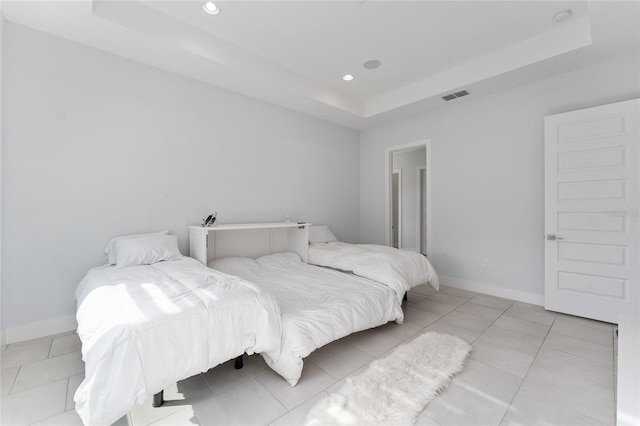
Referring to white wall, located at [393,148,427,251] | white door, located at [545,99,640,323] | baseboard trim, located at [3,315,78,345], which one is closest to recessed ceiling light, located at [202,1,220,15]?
baseboard trim, located at [3,315,78,345]

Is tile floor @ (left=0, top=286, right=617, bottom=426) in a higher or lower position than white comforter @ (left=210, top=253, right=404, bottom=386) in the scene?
lower

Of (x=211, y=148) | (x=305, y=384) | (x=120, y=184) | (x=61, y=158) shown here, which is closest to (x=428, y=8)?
(x=211, y=148)

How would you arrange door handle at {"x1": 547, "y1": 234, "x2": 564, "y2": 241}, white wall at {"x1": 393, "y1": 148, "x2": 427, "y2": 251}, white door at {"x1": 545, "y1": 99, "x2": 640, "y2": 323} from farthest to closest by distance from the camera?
1. white wall at {"x1": 393, "y1": 148, "x2": 427, "y2": 251}
2. door handle at {"x1": 547, "y1": 234, "x2": 564, "y2": 241}
3. white door at {"x1": 545, "y1": 99, "x2": 640, "y2": 323}

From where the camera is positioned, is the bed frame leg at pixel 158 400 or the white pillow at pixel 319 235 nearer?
the bed frame leg at pixel 158 400

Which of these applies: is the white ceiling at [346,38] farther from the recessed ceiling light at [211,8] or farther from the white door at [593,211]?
the white door at [593,211]

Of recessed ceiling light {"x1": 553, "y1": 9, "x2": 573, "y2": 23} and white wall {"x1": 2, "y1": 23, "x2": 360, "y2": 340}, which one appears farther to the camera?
recessed ceiling light {"x1": 553, "y1": 9, "x2": 573, "y2": 23}

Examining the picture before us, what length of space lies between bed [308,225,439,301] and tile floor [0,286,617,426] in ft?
1.48

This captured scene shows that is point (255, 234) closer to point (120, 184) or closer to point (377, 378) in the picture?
point (120, 184)

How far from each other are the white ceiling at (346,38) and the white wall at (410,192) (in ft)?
10.3

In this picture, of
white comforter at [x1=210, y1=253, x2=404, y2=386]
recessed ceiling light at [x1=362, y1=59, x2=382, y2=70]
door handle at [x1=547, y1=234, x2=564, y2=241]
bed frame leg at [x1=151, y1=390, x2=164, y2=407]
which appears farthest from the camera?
recessed ceiling light at [x1=362, y1=59, x2=382, y2=70]

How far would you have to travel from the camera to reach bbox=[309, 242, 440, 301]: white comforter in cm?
262

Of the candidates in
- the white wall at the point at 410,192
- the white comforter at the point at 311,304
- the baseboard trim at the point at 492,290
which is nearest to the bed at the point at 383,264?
the white comforter at the point at 311,304

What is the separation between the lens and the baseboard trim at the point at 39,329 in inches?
86.7

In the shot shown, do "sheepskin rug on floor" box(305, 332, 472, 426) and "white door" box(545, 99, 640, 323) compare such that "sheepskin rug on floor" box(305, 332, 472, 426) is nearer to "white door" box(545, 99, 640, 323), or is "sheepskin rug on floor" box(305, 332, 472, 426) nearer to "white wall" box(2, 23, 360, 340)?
"white door" box(545, 99, 640, 323)
